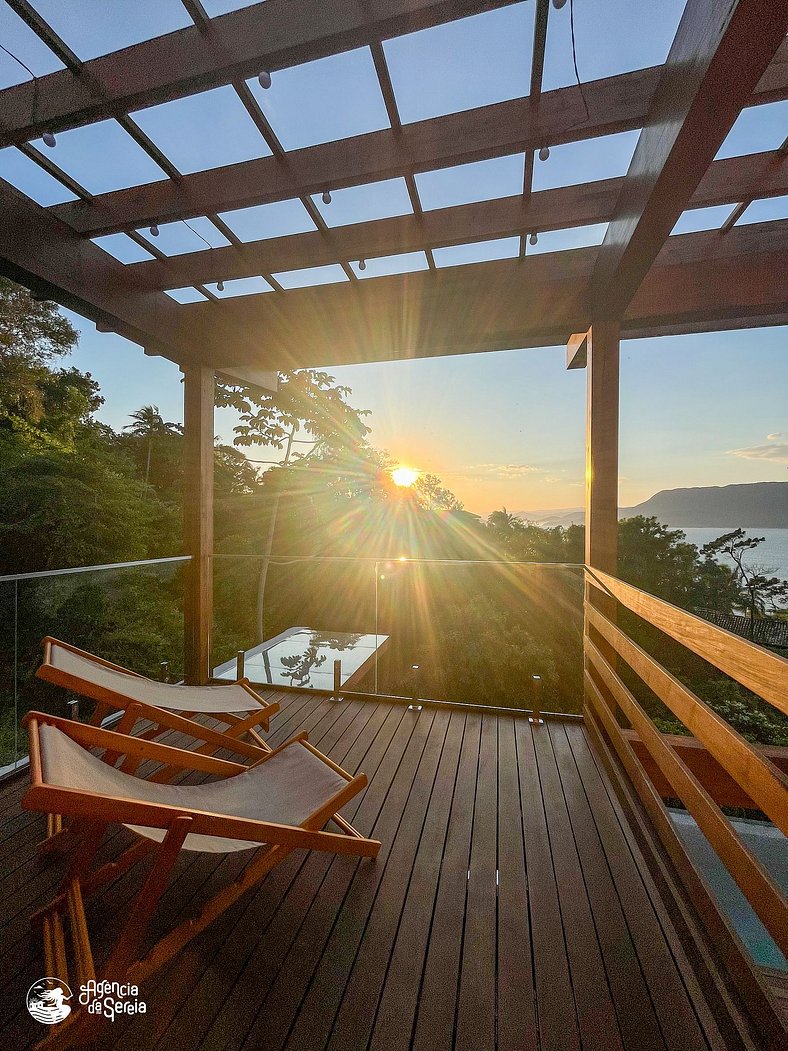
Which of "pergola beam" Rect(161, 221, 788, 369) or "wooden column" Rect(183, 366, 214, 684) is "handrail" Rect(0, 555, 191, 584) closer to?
"wooden column" Rect(183, 366, 214, 684)

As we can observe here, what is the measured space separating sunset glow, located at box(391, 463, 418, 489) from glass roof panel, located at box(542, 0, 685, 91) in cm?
1087

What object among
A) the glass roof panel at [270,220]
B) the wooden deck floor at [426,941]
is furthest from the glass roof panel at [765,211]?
the wooden deck floor at [426,941]

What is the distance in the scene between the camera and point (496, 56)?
2.24m

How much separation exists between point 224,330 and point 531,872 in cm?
414

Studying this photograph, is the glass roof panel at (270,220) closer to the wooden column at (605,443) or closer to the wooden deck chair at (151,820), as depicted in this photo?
the wooden column at (605,443)

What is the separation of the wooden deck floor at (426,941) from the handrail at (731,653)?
102 centimetres

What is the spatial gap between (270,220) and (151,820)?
3.38 m

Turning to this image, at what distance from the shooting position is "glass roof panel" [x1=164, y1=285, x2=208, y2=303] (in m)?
3.98

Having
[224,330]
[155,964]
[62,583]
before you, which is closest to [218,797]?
[155,964]

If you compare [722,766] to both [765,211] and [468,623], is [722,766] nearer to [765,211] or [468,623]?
[765,211]

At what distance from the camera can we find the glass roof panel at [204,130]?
259cm

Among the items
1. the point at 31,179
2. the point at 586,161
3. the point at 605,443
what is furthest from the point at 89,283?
the point at 605,443

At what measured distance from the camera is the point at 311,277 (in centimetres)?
384

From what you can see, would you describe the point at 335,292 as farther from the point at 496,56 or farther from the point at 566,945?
the point at 566,945
